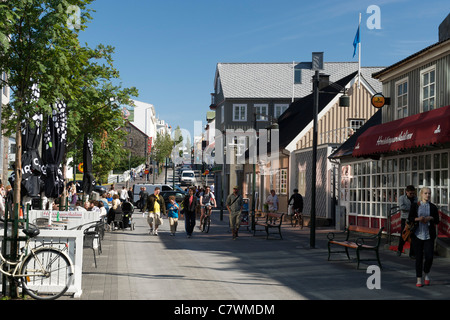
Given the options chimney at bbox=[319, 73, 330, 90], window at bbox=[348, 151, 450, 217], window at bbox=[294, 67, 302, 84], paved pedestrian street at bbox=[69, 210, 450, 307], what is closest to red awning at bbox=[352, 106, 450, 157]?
window at bbox=[348, 151, 450, 217]

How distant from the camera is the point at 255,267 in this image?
14.4 meters

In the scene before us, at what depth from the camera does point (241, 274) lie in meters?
13.1

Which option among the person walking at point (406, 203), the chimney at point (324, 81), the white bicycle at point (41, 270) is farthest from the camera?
the chimney at point (324, 81)

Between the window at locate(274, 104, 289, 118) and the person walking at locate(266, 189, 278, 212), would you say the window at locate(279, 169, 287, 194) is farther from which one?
the window at locate(274, 104, 289, 118)

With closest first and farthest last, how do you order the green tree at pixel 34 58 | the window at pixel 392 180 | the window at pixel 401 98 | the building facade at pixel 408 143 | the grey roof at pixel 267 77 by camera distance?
the green tree at pixel 34 58 → the building facade at pixel 408 143 → the window at pixel 392 180 → the window at pixel 401 98 → the grey roof at pixel 267 77

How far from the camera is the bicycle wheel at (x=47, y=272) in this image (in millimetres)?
9672

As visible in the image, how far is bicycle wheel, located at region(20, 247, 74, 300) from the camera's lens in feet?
31.7

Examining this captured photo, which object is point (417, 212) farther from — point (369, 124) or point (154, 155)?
point (154, 155)

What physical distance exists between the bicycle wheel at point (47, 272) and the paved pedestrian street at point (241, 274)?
1.41 ft

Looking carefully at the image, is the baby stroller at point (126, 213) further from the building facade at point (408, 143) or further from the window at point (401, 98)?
the window at point (401, 98)

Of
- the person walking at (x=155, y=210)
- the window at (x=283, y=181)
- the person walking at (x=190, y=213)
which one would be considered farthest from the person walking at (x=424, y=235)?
the window at (x=283, y=181)

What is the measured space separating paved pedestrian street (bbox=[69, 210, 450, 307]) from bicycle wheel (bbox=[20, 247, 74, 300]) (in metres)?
0.43
